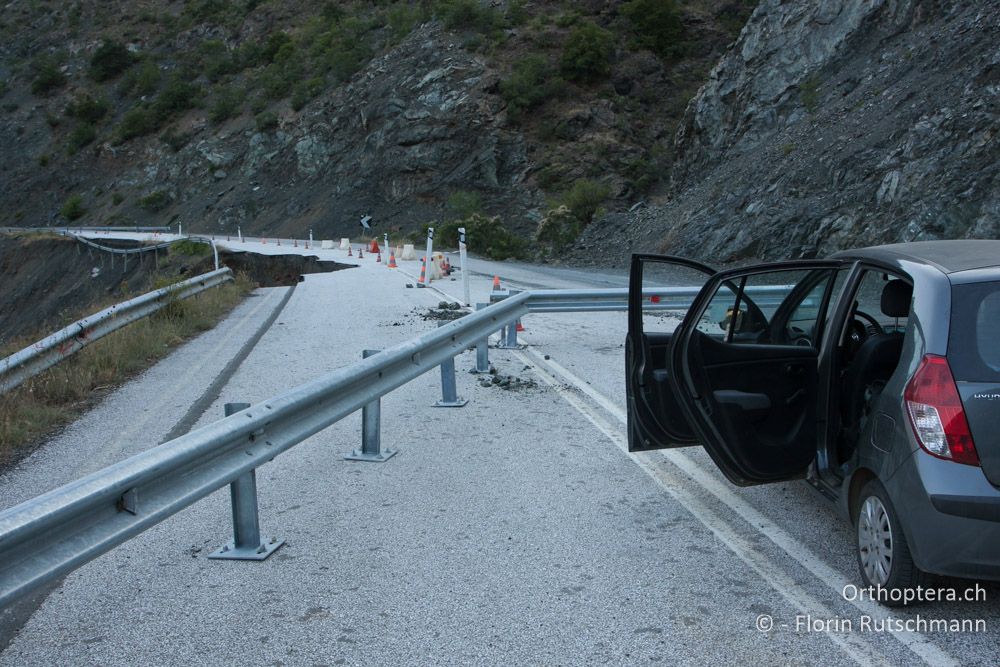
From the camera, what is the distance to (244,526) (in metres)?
4.71

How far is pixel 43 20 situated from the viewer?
114 meters

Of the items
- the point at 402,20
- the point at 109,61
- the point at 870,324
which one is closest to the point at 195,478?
the point at 870,324

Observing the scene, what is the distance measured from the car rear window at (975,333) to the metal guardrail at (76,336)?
7.15m

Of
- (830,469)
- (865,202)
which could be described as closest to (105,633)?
(830,469)

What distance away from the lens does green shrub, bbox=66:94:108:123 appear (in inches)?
3556

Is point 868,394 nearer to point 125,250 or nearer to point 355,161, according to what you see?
point 125,250

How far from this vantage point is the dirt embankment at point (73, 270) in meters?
37.3

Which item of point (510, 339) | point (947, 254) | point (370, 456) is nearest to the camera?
point (947, 254)

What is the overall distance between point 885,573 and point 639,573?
1.07m

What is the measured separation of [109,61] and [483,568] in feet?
355

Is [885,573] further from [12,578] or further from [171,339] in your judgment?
[171,339]

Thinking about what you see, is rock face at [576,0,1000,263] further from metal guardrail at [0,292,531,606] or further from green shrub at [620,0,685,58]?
green shrub at [620,0,685,58]

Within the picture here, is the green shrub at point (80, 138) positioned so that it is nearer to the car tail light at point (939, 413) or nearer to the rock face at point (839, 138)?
the rock face at point (839, 138)

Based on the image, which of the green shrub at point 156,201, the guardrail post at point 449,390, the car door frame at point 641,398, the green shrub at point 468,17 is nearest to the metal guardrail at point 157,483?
the car door frame at point 641,398
